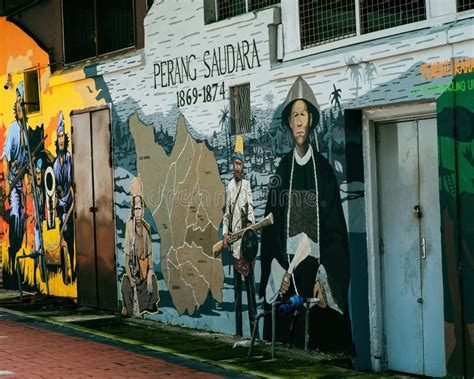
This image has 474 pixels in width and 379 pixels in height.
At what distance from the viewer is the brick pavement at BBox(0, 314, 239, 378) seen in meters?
10.7

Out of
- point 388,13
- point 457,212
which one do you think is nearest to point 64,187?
point 388,13

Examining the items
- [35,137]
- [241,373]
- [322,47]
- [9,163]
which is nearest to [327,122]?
[322,47]

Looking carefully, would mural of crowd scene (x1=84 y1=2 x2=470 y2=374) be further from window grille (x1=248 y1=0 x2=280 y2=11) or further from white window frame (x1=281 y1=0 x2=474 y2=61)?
window grille (x1=248 y1=0 x2=280 y2=11)

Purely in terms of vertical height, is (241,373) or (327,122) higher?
(327,122)

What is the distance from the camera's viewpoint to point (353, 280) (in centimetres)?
1108

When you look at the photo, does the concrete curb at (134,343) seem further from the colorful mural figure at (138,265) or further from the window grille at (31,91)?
the window grille at (31,91)

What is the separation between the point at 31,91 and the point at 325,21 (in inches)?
319

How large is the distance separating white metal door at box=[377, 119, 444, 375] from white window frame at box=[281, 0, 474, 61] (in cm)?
94

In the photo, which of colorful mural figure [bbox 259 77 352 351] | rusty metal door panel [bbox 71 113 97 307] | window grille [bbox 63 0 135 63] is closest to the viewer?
colorful mural figure [bbox 259 77 352 351]

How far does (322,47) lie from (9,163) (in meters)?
9.29

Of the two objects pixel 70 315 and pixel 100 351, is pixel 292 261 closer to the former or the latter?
pixel 100 351

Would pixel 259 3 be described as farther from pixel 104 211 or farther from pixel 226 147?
pixel 104 211

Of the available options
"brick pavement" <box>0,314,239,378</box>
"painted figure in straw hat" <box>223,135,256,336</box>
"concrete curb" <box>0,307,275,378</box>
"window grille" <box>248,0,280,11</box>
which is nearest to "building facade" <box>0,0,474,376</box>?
"window grille" <box>248,0,280,11</box>

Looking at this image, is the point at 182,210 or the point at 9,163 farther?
the point at 9,163
